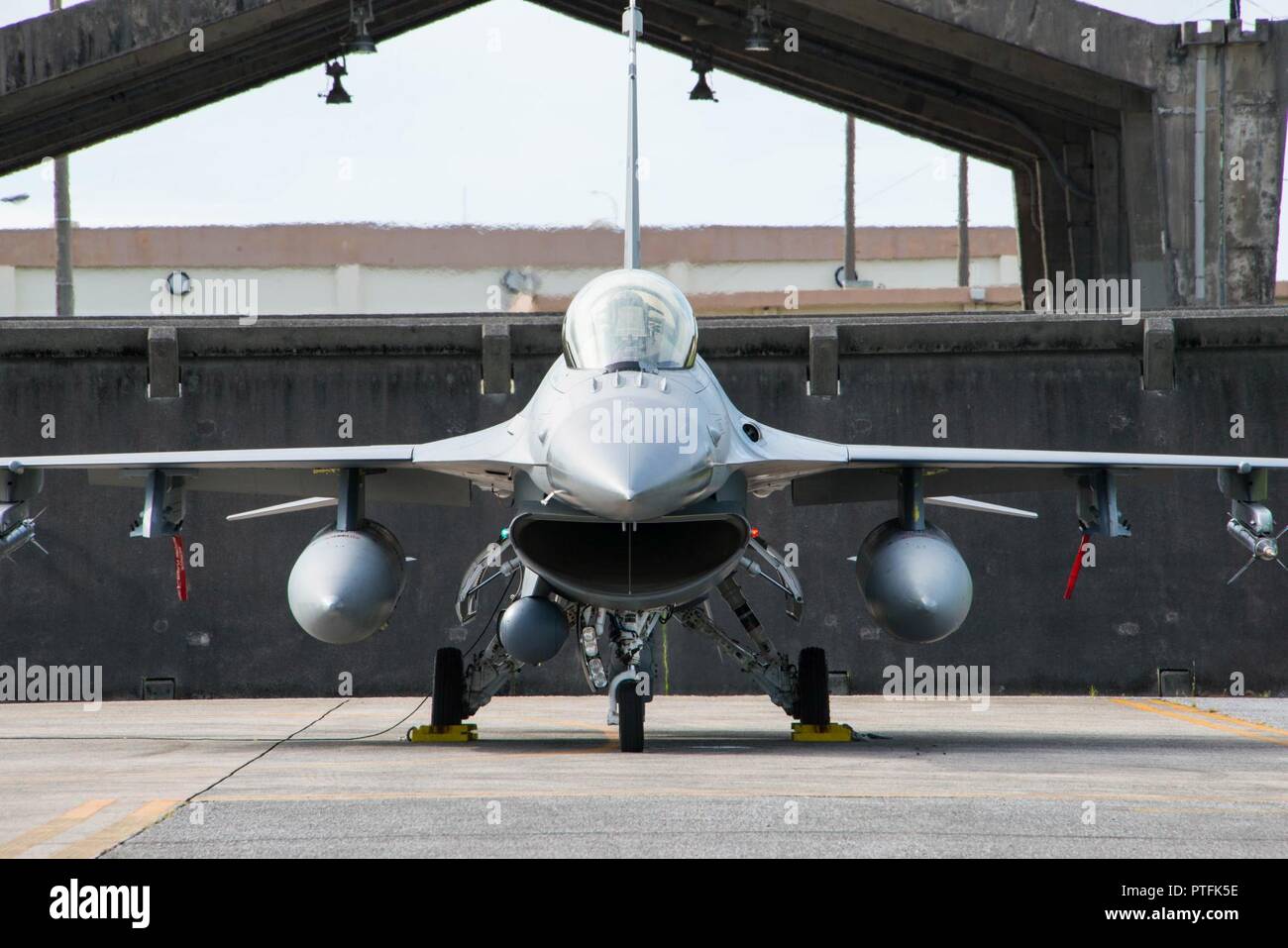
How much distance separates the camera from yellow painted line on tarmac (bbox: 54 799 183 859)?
266 inches

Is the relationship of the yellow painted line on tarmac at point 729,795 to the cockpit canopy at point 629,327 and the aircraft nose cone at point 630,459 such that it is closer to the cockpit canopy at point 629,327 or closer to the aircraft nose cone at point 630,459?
the aircraft nose cone at point 630,459

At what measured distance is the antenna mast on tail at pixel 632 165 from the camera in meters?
13.1

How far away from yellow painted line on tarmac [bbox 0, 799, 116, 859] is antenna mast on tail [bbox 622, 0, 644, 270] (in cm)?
594

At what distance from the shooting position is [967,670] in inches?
753

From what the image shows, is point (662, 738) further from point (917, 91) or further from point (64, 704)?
point (917, 91)

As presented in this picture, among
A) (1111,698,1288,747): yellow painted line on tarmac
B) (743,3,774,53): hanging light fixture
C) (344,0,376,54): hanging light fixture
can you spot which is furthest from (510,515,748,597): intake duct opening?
(344,0,376,54): hanging light fixture

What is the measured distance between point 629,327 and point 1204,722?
7384 millimetres

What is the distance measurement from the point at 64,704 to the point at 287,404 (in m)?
4.17

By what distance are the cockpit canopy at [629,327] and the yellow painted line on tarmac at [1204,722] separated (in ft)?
18.3

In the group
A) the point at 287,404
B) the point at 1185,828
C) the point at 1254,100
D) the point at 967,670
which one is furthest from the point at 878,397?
the point at 1185,828

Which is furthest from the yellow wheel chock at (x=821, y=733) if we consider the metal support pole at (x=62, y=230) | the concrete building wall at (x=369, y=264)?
the concrete building wall at (x=369, y=264)

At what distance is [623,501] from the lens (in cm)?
983

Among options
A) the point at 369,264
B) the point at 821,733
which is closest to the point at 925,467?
the point at 821,733

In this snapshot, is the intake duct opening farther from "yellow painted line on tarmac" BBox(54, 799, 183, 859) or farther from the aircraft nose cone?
"yellow painted line on tarmac" BBox(54, 799, 183, 859)
